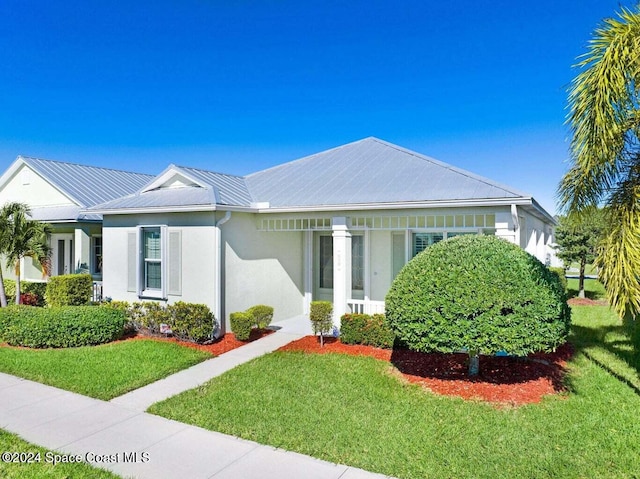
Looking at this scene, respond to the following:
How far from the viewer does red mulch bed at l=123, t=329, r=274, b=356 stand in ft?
32.8


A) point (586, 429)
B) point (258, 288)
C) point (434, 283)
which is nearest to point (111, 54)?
point (258, 288)

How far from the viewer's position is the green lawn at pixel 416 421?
472 cm

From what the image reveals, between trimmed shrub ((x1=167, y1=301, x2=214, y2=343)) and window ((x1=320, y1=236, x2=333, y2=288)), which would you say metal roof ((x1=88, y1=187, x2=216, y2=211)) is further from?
window ((x1=320, y1=236, x2=333, y2=288))

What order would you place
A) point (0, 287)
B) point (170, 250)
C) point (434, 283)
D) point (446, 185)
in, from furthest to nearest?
point (0, 287)
point (170, 250)
point (446, 185)
point (434, 283)

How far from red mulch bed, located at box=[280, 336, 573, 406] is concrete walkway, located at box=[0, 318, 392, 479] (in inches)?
127

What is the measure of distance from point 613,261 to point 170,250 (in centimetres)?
1030

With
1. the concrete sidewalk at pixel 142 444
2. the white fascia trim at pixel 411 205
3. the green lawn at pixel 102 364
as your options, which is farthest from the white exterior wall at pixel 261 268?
the concrete sidewalk at pixel 142 444

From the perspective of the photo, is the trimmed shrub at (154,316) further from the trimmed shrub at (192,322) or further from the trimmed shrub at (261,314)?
the trimmed shrub at (261,314)

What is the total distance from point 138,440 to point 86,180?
55.2ft

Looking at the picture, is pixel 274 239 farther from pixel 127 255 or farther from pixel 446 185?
pixel 446 185

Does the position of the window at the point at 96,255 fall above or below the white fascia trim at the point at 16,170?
below

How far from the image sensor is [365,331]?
32.9 feet

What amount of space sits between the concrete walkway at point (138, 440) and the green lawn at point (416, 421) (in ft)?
0.92

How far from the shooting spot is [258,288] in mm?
12219
